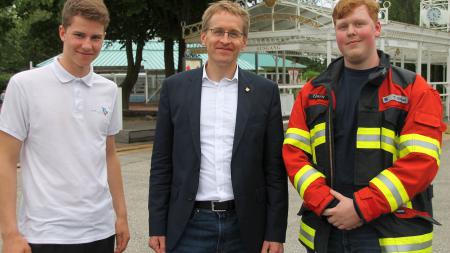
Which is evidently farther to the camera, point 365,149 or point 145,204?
point 145,204

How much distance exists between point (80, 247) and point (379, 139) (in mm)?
1683

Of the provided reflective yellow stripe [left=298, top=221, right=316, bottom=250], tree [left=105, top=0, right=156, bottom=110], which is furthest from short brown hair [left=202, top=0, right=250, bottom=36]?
tree [left=105, top=0, right=156, bottom=110]

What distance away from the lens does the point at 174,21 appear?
1875 centimetres

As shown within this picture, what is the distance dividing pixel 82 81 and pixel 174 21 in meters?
16.2

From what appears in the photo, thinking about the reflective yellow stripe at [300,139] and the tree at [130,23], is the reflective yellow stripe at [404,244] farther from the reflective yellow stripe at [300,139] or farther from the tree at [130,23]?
the tree at [130,23]

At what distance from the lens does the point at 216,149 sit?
3084mm

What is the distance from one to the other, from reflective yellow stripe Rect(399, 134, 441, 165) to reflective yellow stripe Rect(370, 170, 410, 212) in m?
0.15

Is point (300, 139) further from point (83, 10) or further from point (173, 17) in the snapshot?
point (173, 17)

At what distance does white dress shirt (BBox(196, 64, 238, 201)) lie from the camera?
121 inches

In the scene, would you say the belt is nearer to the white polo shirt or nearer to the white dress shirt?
the white dress shirt

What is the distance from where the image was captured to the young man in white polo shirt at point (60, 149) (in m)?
2.75

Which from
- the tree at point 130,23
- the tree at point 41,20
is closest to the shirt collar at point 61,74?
the tree at point 41,20

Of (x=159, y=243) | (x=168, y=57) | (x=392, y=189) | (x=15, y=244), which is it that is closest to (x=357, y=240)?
(x=392, y=189)

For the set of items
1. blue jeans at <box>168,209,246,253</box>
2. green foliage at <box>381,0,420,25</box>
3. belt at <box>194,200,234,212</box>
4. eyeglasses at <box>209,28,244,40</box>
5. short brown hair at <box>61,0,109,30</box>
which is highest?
green foliage at <box>381,0,420,25</box>
